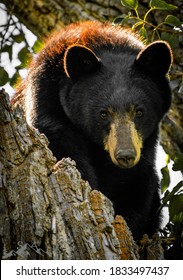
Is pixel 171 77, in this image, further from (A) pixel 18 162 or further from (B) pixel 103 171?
(A) pixel 18 162

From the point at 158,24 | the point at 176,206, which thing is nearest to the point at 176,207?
the point at 176,206

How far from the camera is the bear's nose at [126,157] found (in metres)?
5.50

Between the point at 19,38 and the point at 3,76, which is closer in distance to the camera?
the point at 3,76

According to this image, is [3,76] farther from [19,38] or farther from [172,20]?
[172,20]

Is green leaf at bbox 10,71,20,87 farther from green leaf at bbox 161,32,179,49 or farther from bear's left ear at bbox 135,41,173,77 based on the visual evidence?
green leaf at bbox 161,32,179,49

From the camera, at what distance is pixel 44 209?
4363 millimetres

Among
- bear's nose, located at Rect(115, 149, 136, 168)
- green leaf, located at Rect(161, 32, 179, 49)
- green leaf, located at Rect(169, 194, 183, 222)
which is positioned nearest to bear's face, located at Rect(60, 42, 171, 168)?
green leaf, located at Rect(161, 32, 179, 49)

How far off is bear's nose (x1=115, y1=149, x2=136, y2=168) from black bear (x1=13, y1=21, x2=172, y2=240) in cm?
45

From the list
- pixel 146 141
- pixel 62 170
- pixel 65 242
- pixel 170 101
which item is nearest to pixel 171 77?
pixel 170 101

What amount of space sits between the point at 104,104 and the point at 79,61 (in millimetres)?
443

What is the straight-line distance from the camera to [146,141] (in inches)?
255

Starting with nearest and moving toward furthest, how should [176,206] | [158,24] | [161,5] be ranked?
[176,206] → [161,5] → [158,24]

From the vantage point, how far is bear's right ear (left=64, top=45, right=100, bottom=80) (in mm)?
6117

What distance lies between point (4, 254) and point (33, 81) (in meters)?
2.55
